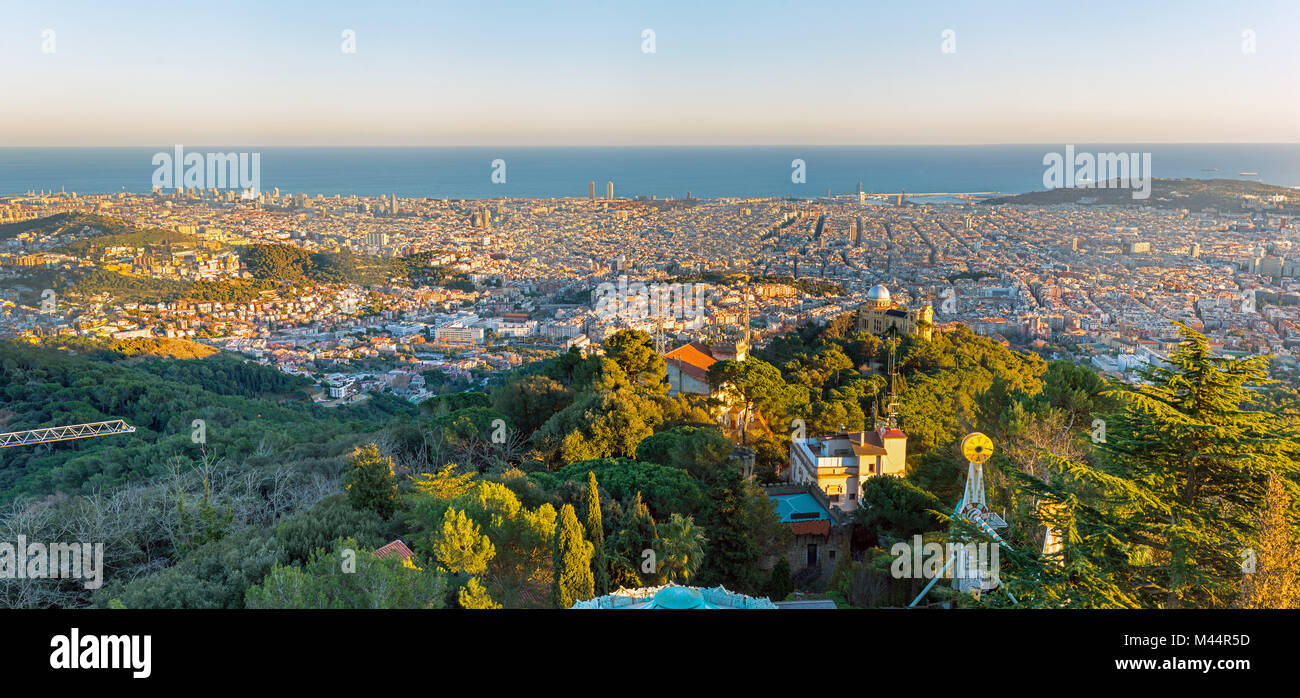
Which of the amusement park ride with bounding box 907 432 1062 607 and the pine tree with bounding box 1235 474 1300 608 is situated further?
the amusement park ride with bounding box 907 432 1062 607

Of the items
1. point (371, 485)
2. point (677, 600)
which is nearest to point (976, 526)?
point (677, 600)

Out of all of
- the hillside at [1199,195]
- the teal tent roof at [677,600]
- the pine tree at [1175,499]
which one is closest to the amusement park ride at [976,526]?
the pine tree at [1175,499]

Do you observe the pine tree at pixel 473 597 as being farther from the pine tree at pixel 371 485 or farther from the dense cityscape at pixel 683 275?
the dense cityscape at pixel 683 275

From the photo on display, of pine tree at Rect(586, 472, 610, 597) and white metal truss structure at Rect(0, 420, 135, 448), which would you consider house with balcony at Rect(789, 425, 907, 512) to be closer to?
pine tree at Rect(586, 472, 610, 597)

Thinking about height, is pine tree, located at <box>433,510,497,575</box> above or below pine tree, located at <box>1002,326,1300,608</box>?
below

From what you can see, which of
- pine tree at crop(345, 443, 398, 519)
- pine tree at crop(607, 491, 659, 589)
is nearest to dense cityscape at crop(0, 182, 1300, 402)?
pine tree at crop(607, 491, 659, 589)

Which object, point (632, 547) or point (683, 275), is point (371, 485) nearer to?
point (632, 547)
